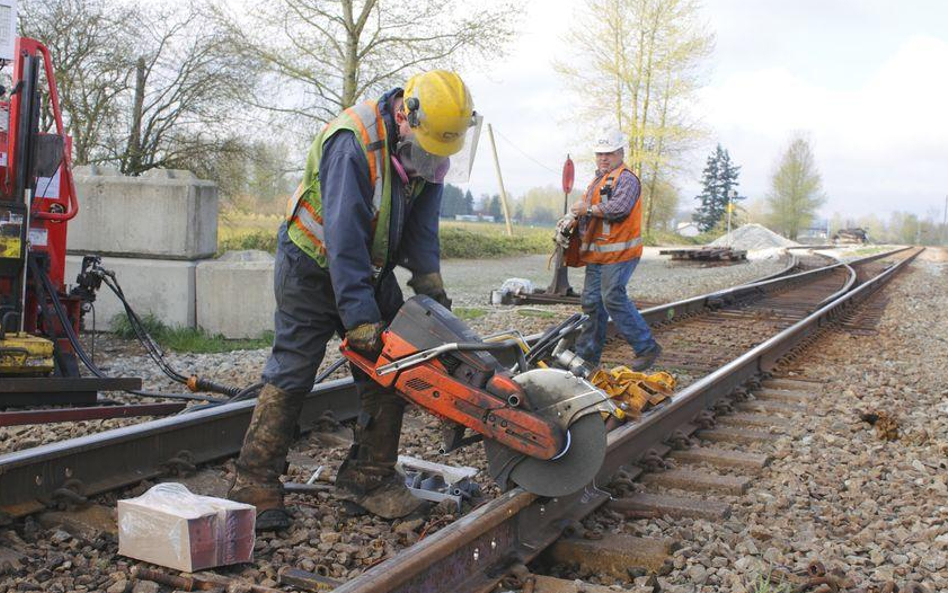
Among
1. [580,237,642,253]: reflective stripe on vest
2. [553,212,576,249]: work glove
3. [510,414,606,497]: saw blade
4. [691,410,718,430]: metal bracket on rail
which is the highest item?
[553,212,576,249]: work glove

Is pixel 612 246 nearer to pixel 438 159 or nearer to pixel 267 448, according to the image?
pixel 438 159

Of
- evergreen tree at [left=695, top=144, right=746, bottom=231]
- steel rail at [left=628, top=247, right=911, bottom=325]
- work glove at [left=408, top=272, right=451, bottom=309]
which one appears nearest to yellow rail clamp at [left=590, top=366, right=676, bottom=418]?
work glove at [left=408, top=272, right=451, bottom=309]

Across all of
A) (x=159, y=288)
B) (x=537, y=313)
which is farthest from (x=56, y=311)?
(x=537, y=313)

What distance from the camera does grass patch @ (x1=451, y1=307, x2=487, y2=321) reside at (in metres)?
10.9

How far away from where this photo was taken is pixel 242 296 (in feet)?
28.7

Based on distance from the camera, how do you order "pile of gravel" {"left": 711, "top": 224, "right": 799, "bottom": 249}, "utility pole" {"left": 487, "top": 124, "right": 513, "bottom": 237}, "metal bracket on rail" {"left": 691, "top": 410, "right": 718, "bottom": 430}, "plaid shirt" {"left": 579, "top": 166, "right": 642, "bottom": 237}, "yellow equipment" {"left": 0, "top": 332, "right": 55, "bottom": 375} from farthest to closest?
1. "pile of gravel" {"left": 711, "top": 224, "right": 799, "bottom": 249}
2. "utility pole" {"left": 487, "top": 124, "right": 513, "bottom": 237}
3. "plaid shirt" {"left": 579, "top": 166, "right": 642, "bottom": 237}
4. "metal bracket on rail" {"left": 691, "top": 410, "right": 718, "bottom": 430}
5. "yellow equipment" {"left": 0, "top": 332, "right": 55, "bottom": 375}

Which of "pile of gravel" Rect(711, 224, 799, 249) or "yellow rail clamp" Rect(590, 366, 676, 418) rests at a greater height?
"pile of gravel" Rect(711, 224, 799, 249)

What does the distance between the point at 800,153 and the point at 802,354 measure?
90174 mm

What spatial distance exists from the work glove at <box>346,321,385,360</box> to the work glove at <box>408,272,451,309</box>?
507mm

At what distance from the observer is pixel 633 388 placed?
4.96 metres

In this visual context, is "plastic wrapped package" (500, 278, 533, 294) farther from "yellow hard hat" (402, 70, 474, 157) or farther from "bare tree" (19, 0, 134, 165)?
"yellow hard hat" (402, 70, 474, 157)

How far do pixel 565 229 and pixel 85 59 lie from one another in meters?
10.7

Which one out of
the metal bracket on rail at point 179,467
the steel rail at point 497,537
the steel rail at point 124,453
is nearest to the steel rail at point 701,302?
the steel rail at point 497,537

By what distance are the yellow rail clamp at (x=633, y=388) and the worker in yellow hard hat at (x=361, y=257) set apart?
1.35m
